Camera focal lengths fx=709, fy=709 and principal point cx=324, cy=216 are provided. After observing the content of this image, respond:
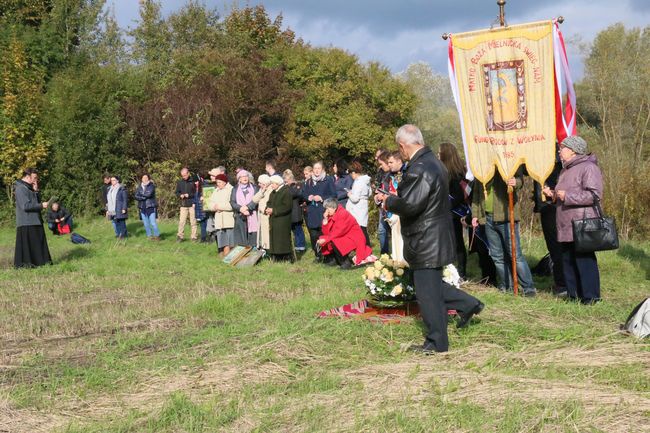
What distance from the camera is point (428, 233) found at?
5941mm

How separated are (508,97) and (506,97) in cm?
2

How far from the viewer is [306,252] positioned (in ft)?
48.1

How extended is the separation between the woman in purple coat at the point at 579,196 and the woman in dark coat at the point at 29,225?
8988mm

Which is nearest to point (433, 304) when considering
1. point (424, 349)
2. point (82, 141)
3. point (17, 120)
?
point (424, 349)

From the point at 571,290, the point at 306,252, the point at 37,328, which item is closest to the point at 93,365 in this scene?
the point at 37,328

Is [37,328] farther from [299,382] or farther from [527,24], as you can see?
[527,24]

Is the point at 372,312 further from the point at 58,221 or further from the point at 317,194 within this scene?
the point at 58,221

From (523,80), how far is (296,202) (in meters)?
6.42

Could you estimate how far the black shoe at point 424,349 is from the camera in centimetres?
→ 591

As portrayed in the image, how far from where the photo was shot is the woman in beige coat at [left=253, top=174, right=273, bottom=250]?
43.9 feet

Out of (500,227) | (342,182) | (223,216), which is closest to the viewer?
(500,227)

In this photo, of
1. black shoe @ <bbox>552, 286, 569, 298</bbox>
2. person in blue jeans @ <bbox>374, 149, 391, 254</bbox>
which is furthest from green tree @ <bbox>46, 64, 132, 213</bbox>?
black shoe @ <bbox>552, 286, 569, 298</bbox>

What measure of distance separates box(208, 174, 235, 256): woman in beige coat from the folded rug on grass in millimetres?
6793

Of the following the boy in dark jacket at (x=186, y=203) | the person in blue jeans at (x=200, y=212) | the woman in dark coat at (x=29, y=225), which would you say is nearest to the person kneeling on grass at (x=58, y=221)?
the boy in dark jacket at (x=186, y=203)
